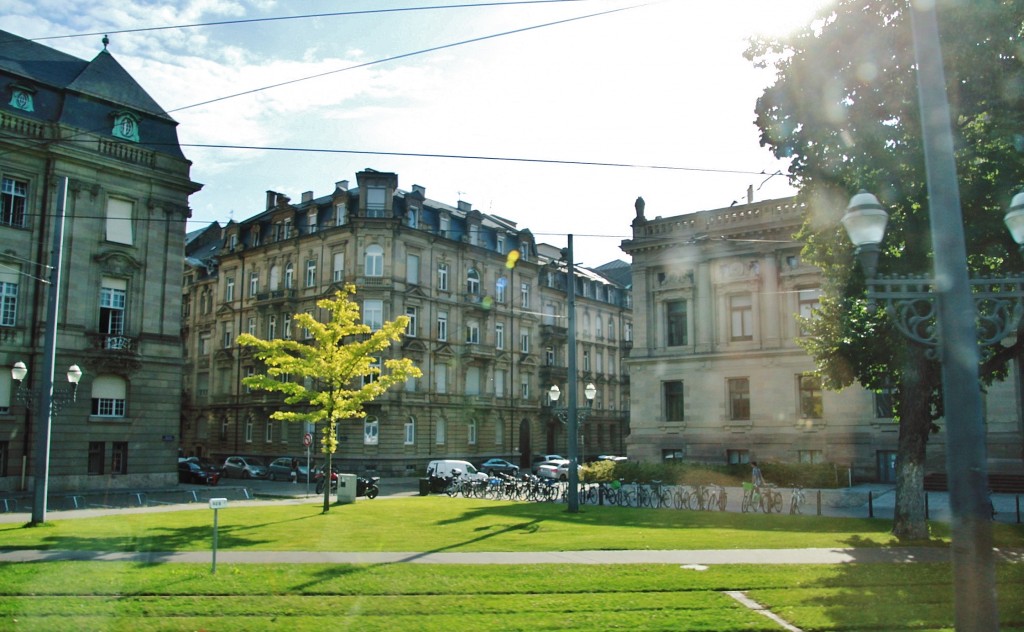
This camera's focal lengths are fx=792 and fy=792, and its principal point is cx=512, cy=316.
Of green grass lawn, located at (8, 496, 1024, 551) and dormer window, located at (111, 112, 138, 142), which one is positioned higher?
dormer window, located at (111, 112, 138, 142)

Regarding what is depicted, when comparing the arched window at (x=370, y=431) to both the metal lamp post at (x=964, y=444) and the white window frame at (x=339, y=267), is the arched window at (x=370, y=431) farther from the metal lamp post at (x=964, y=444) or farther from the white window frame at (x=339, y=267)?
the metal lamp post at (x=964, y=444)

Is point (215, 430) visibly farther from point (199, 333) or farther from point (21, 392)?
point (21, 392)

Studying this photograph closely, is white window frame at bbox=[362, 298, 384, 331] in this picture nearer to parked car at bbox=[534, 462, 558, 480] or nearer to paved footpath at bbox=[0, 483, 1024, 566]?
parked car at bbox=[534, 462, 558, 480]

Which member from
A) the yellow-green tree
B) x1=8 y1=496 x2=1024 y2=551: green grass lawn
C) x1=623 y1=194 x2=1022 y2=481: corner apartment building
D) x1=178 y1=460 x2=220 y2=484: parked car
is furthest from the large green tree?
x1=178 y1=460 x2=220 y2=484: parked car

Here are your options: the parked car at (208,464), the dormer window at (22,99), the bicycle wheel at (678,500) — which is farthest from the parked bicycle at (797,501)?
the parked car at (208,464)

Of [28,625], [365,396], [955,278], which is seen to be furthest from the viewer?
[365,396]

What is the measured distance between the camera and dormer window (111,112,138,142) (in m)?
35.4

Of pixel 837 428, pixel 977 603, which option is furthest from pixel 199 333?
pixel 977 603

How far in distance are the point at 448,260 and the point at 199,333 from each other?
76.4 ft

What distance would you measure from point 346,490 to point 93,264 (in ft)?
49.7

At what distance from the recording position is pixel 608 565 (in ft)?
44.8

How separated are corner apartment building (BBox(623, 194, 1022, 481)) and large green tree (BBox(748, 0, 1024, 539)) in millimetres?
17115

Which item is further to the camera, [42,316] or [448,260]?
[448,260]

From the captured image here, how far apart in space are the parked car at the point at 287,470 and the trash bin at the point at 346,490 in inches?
704
